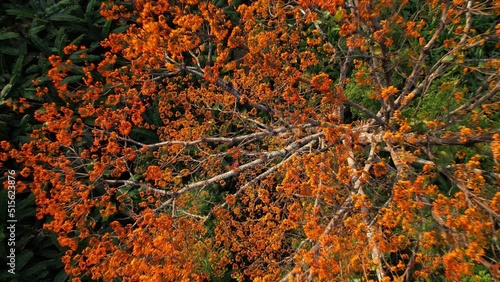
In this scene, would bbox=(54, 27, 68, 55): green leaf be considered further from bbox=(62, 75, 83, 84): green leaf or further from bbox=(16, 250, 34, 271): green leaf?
bbox=(16, 250, 34, 271): green leaf

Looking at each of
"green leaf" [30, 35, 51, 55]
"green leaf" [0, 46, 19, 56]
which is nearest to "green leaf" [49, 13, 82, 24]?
"green leaf" [30, 35, 51, 55]

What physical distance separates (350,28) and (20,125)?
379 cm

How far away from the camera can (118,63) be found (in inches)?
203

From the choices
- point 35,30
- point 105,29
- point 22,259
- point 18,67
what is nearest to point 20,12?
point 35,30

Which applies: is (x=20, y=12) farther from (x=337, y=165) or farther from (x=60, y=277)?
(x=337, y=165)

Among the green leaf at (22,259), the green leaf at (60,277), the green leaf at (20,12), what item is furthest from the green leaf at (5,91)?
the green leaf at (60,277)

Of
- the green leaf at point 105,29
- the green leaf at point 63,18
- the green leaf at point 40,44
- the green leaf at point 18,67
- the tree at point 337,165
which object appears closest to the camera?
the tree at point 337,165

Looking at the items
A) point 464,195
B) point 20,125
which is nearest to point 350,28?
point 464,195

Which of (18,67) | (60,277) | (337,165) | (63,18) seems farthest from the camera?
(63,18)

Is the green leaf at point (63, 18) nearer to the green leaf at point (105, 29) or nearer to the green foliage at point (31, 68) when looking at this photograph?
the green foliage at point (31, 68)

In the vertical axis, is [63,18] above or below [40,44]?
above

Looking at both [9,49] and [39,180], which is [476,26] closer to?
[39,180]

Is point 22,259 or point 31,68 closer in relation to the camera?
point 22,259

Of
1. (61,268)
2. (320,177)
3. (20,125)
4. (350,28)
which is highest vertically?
(350,28)
